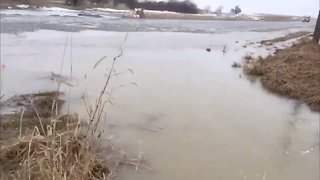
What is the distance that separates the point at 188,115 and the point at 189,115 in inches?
0.7

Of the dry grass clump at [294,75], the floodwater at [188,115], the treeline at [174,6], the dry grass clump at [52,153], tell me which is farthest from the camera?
the treeline at [174,6]

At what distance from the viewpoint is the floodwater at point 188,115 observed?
6.20 metres

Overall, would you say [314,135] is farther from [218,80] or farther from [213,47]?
[213,47]

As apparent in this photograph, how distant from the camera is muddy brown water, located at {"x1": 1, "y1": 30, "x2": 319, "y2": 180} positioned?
621 cm

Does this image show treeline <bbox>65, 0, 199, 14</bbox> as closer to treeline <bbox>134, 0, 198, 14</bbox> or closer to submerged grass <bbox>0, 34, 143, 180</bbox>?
treeline <bbox>134, 0, 198, 14</bbox>

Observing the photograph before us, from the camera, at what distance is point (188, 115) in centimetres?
848

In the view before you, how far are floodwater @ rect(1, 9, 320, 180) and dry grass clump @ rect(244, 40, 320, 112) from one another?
31 cm

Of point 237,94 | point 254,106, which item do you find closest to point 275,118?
point 254,106

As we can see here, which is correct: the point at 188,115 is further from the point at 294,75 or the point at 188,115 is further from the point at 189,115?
the point at 294,75

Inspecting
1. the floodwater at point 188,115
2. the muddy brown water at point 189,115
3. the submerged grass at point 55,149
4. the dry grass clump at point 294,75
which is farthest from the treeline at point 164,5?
the submerged grass at point 55,149

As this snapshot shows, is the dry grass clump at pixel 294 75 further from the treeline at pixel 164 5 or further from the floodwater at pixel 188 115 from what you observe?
the treeline at pixel 164 5

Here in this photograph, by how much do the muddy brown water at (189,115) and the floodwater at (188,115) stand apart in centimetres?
2

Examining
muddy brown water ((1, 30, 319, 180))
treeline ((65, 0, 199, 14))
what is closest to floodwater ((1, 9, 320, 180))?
muddy brown water ((1, 30, 319, 180))

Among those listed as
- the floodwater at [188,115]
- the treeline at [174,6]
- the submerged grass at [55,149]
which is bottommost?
the treeline at [174,6]
